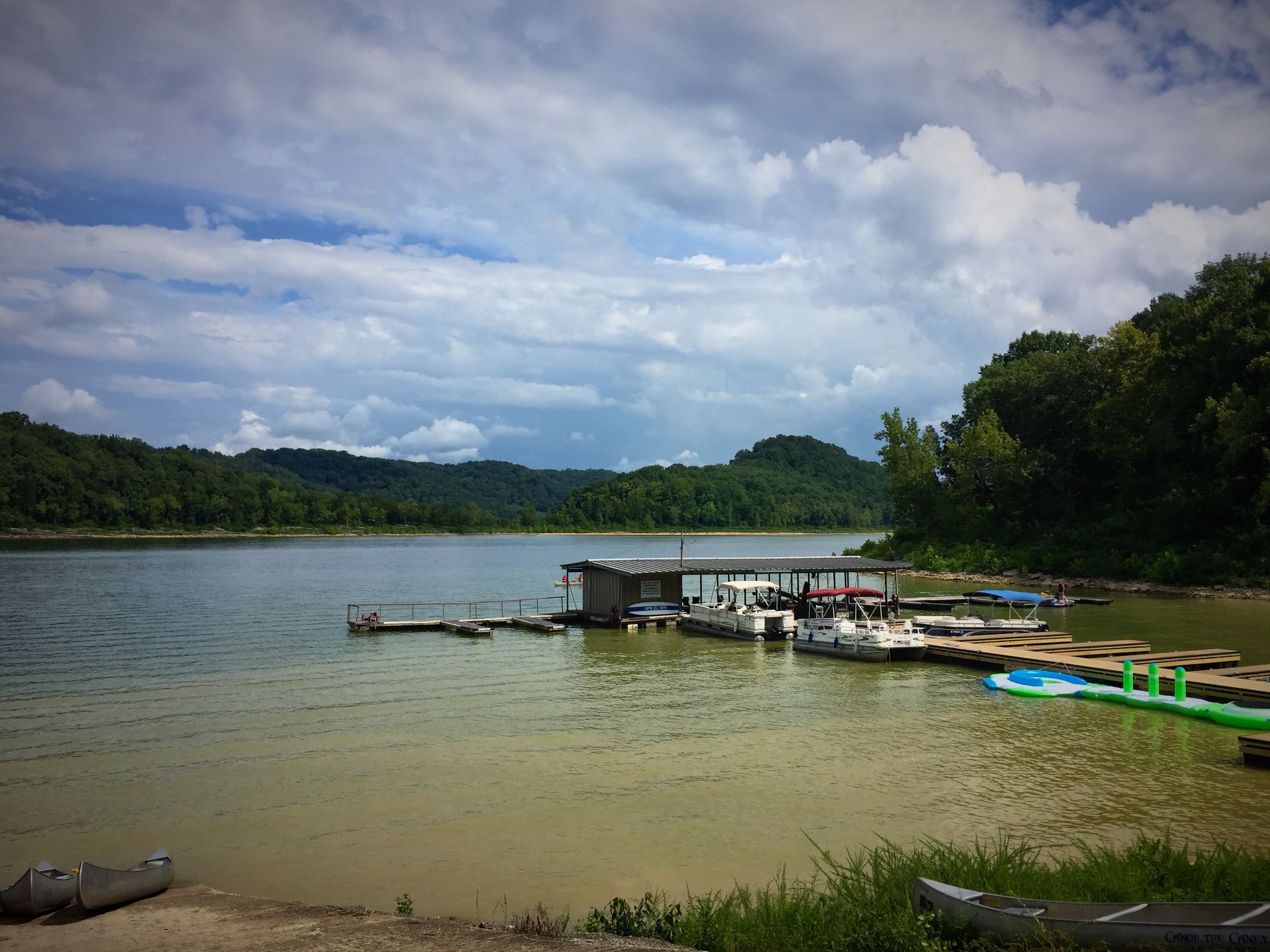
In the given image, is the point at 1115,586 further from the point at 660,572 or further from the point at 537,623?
the point at 537,623

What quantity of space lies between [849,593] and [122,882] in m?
32.9

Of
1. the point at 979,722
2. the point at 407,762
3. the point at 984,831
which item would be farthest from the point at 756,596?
the point at 984,831

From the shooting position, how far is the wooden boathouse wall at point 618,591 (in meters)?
44.2

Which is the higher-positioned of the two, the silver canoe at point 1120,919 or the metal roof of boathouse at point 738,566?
the metal roof of boathouse at point 738,566

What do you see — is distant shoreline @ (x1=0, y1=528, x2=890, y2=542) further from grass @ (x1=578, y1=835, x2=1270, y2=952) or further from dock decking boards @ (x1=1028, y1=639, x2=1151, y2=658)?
grass @ (x1=578, y1=835, x2=1270, y2=952)

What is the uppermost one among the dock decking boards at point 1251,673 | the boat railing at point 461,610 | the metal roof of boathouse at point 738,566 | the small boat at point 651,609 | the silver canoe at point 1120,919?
Answer: the metal roof of boathouse at point 738,566

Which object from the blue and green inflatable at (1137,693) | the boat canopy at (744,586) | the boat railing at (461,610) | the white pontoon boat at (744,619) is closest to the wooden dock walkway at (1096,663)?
the blue and green inflatable at (1137,693)

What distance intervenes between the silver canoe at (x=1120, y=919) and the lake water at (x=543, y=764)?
4786 millimetres

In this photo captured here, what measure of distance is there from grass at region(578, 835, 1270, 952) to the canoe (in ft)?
24.6

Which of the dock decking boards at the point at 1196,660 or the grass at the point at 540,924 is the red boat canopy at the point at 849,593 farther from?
the grass at the point at 540,924

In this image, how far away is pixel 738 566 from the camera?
44469 mm

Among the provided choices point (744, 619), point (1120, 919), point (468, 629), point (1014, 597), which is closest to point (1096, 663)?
point (1014, 597)

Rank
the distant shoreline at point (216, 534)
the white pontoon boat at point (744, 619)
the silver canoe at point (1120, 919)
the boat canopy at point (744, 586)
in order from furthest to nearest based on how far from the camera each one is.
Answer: the distant shoreline at point (216, 534) < the boat canopy at point (744, 586) < the white pontoon boat at point (744, 619) < the silver canoe at point (1120, 919)

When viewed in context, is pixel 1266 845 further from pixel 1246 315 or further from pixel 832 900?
pixel 1246 315
